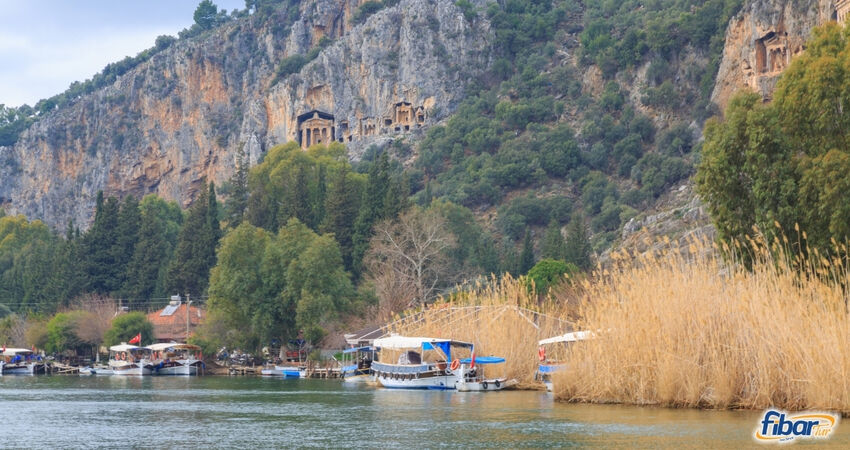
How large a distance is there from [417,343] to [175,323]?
46.4 meters

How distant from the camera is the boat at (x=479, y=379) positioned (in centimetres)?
4938

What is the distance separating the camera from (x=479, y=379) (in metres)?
50.1

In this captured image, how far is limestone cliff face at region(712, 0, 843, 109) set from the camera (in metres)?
100

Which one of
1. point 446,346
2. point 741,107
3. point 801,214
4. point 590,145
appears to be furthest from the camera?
point 590,145

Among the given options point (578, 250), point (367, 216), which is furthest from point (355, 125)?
point (578, 250)

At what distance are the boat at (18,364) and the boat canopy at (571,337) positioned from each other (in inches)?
2216

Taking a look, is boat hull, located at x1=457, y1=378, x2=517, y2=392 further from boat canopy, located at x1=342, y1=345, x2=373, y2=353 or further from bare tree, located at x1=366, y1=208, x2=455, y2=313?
bare tree, located at x1=366, y1=208, x2=455, y2=313

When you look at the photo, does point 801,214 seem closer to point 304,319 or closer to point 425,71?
point 304,319

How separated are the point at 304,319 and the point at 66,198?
392 ft

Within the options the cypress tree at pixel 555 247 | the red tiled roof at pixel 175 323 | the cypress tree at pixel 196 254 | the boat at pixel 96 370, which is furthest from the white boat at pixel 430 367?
the cypress tree at pixel 196 254

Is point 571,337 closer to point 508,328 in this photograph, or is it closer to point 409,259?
point 508,328

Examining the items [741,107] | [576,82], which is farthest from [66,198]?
[741,107]

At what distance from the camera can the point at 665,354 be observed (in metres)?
34.2

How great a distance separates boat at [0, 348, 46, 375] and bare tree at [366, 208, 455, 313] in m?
27.8
